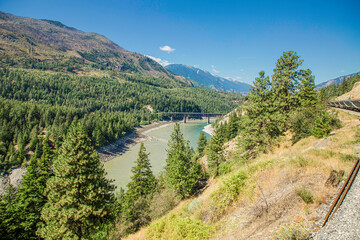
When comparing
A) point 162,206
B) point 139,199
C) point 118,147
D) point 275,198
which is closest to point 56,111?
point 118,147

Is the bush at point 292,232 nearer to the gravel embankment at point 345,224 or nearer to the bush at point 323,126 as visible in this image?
the gravel embankment at point 345,224

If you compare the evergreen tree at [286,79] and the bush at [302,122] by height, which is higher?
the evergreen tree at [286,79]

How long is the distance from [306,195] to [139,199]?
69.9ft

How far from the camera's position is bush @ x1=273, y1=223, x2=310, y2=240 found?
548 centimetres

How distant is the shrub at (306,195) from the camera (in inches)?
280

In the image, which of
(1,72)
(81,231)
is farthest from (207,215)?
(1,72)

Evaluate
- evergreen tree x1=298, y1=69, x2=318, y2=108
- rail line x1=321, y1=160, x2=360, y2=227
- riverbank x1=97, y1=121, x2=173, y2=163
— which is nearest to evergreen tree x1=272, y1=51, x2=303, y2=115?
evergreen tree x1=298, y1=69, x2=318, y2=108

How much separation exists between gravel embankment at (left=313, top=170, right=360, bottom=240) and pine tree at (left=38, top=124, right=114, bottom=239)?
1461 cm

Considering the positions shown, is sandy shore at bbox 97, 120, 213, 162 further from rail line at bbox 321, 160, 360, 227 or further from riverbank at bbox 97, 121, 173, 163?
rail line at bbox 321, 160, 360, 227

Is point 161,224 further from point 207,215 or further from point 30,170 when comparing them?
point 30,170

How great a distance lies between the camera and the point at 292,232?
555cm

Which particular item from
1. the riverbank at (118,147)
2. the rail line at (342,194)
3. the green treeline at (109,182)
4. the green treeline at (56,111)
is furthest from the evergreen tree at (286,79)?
the riverbank at (118,147)

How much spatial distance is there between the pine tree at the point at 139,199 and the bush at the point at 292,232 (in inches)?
634

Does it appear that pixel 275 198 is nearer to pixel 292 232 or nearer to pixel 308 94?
pixel 292 232
